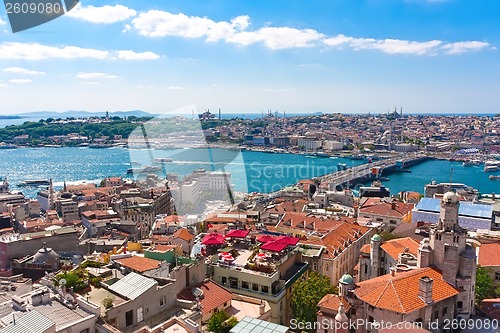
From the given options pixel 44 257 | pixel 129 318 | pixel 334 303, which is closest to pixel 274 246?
pixel 334 303

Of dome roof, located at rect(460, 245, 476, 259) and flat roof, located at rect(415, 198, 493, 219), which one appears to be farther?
flat roof, located at rect(415, 198, 493, 219)

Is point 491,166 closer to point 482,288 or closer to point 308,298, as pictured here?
point 482,288

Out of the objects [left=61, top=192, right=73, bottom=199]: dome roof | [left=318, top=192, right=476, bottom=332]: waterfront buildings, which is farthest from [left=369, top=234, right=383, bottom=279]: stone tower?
[left=61, top=192, right=73, bottom=199]: dome roof

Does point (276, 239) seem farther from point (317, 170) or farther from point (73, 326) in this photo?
point (317, 170)

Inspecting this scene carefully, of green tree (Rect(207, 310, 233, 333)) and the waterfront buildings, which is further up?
the waterfront buildings

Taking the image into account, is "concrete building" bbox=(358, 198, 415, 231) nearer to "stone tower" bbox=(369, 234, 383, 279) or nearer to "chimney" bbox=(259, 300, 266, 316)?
"stone tower" bbox=(369, 234, 383, 279)

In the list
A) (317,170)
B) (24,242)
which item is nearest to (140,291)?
(24,242)


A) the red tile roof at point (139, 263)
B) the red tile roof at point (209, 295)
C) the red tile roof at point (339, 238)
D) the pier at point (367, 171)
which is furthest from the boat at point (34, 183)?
the red tile roof at point (209, 295)
